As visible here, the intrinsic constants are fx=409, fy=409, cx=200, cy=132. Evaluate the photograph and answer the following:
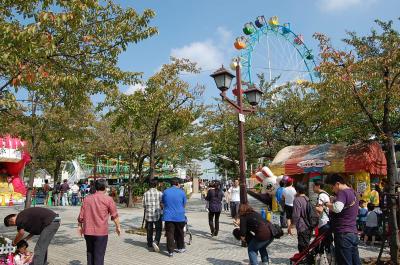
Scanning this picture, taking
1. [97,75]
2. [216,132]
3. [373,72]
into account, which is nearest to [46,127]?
[97,75]

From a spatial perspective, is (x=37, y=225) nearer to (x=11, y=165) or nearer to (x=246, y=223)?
(x=246, y=223)

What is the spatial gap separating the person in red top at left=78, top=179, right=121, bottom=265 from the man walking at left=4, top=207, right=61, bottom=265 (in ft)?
1.72

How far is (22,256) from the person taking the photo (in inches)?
261

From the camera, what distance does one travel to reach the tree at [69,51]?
6188mm

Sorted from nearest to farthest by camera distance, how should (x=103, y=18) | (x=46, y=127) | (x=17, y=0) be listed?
(x=17, y=0), (x=103, y=18), (x=46, y=127)

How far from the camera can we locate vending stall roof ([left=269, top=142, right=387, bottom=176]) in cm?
1577

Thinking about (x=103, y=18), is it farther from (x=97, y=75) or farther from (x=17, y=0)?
(x=17, y=0)

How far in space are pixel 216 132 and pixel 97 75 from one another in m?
16.3

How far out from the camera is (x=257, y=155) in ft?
79.3

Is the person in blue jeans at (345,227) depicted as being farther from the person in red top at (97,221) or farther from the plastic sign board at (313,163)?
the plastic sign board at (313,163)

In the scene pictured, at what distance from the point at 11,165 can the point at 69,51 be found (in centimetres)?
1305

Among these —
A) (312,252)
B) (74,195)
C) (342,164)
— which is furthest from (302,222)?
(74,195)

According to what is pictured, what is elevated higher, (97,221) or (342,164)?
(342,164)

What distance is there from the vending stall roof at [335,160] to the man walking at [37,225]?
39.8 feet
